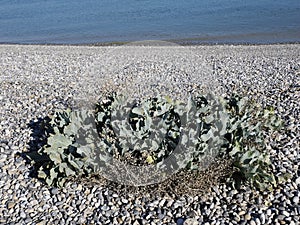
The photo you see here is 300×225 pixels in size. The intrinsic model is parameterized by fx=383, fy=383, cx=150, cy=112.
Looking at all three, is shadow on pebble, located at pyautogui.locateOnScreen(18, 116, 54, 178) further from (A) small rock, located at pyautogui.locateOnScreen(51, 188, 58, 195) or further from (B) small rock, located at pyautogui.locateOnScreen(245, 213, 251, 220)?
(B) small rock, located at pyautogui.locateOnScreen(245, 213, 251, 220)

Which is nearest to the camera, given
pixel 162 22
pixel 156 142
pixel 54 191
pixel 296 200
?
pixel 296 200

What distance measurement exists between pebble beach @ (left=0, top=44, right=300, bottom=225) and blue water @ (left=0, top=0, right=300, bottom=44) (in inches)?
290

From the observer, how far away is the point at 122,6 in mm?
28703

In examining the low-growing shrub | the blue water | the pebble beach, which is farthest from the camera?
the blue water

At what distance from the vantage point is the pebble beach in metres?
3.56

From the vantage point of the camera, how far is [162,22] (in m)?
21.1

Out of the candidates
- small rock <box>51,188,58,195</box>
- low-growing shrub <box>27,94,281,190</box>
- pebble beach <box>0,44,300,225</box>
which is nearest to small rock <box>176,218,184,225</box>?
pebble beach <box>0,44,300,225</box>

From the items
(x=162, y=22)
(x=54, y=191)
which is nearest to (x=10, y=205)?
(x=54, y=191)

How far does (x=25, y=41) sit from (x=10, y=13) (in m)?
11.8

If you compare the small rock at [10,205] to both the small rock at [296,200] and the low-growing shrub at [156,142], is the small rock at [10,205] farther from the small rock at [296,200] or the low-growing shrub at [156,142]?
the small rock at [296,200]

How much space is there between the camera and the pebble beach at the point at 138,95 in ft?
11.7

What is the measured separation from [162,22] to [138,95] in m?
15.2

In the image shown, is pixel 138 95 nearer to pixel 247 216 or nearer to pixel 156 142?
pixel 156 142

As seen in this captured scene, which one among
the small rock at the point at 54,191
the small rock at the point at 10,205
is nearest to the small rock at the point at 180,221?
the small rock at the point at 54,191
